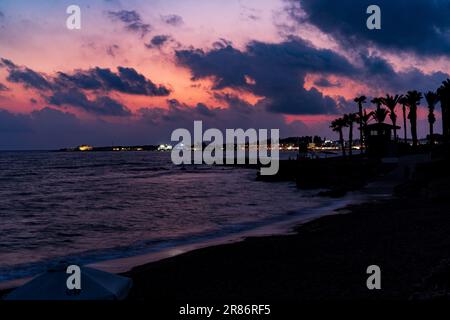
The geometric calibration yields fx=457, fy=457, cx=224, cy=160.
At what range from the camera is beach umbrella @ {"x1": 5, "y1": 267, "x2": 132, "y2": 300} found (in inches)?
266

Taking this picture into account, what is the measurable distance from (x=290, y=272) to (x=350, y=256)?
260cm

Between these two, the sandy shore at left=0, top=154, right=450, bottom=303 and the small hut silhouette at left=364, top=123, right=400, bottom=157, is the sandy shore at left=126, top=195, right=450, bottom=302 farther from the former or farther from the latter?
the small hut silhouette at left=364, top=123, right=400, bottom=157

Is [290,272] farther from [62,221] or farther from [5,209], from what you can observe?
[5,209]

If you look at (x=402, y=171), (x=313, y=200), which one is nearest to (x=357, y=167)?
(x=402, y=171)

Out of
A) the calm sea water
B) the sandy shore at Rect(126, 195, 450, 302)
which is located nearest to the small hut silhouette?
the calm sea water

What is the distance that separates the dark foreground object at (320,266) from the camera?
1030 cm

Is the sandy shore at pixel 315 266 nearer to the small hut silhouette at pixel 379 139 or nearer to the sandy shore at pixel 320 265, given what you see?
the sandy shore at pixel 320 265

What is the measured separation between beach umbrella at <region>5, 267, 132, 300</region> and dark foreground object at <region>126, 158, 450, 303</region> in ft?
2.42

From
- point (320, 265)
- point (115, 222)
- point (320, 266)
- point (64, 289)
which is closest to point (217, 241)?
point (320, 265)

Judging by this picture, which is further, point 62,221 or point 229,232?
point 62,221

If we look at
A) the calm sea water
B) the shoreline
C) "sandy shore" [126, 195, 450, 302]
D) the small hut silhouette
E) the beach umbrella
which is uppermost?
the small hut silhouette

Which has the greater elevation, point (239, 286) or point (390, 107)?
point (390, 107)

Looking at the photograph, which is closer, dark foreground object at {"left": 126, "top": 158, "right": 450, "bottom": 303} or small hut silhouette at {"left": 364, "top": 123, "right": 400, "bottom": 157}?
dark foreground object at {"left": 126, "top": 158, "right": 450, "bottom": 303}

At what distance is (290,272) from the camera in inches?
504
